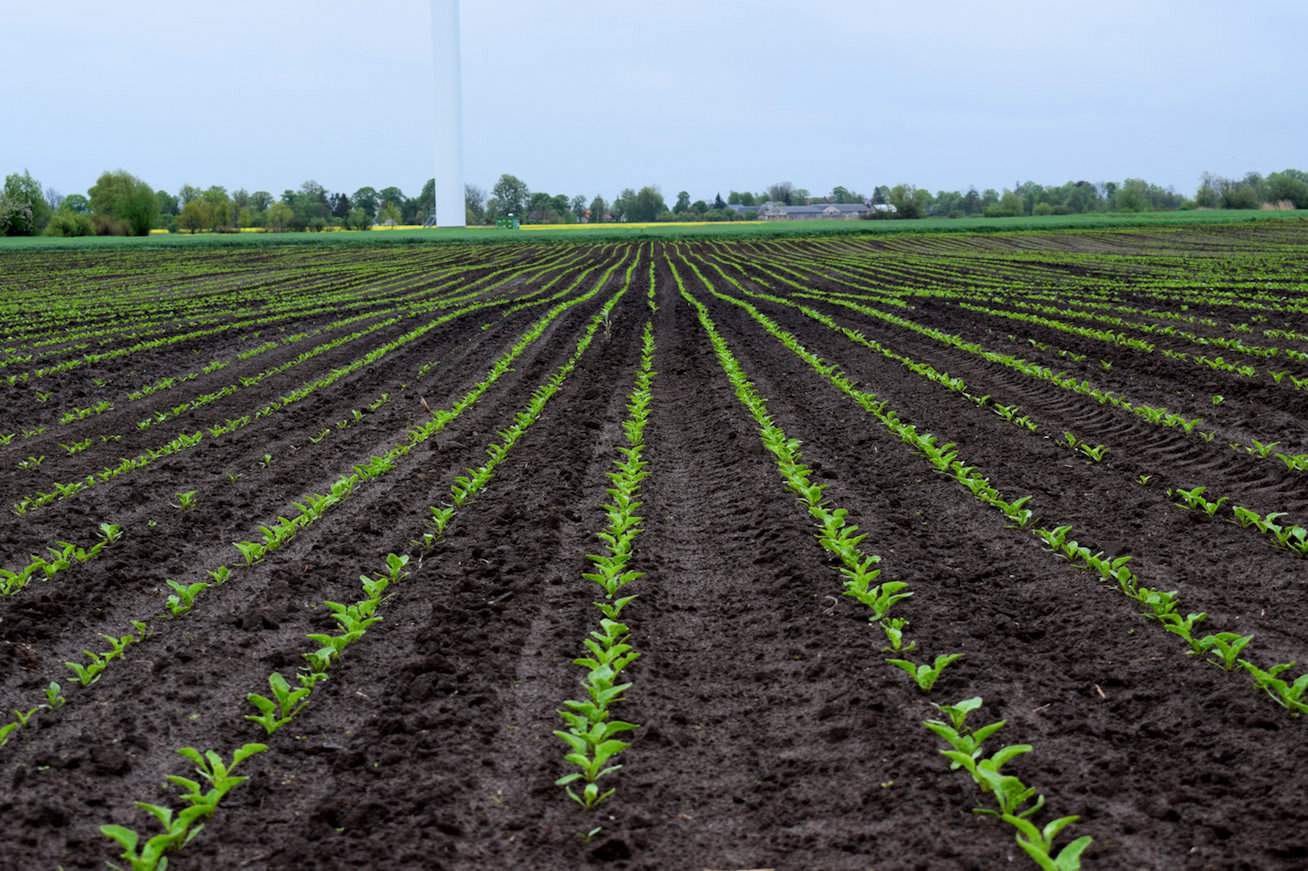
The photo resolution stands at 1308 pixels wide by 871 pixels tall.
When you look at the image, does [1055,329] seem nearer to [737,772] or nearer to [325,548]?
[325,548]

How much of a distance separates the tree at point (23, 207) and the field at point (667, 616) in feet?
315

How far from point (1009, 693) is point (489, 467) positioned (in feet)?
17.8

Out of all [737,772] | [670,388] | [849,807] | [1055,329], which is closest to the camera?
[849,807]

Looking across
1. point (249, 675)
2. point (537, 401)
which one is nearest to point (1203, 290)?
point (537, 401)

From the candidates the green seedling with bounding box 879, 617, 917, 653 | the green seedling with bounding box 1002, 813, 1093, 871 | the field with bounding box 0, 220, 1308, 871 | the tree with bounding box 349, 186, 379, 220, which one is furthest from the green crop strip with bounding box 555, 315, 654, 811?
the tree with bounding box 349, 186, 379, 220

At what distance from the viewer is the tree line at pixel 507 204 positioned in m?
97.4

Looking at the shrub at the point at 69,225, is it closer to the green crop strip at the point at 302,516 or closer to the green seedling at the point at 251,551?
the green crop strip at the point at 302,516

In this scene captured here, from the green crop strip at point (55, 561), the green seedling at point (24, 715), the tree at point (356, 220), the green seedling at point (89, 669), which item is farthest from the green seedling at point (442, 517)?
the tree at point (356, 220)

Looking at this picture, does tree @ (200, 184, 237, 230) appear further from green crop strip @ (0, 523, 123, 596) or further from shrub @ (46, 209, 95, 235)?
green crop strip @ (0, 523, 123, 596)

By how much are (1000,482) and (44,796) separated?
22.1 ft

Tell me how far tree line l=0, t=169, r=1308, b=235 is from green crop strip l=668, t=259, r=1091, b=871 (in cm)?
10166

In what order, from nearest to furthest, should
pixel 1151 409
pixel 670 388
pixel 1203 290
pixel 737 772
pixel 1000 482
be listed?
pixel 737 772
pixel 1000 482
pixel 1151 409
pixel 670 388
pixel 1203 290

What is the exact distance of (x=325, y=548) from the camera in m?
6.97

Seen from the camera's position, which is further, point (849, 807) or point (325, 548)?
point (325, 548)
